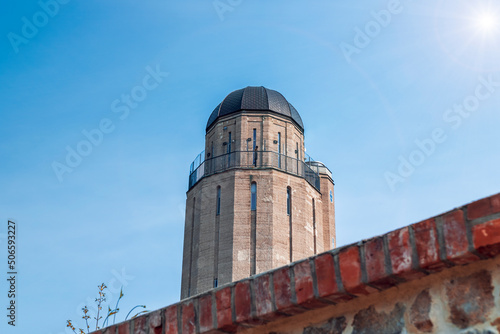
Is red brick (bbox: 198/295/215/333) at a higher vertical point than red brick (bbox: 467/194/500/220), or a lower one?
lower

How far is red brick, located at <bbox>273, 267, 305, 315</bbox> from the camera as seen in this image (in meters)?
3.32

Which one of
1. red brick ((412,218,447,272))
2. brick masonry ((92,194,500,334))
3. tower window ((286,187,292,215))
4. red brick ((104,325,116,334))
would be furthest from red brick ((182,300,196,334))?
tower window ((286,187,292,215))

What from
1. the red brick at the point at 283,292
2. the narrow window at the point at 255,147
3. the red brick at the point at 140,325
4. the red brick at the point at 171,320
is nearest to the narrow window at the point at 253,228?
the narrow window at the point at 255,147

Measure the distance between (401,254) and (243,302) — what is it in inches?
37.6

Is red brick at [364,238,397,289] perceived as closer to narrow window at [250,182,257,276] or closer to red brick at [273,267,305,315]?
red brick at [273,267,305,315]

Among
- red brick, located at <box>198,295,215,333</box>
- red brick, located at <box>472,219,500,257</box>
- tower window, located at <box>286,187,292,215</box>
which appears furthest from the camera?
tower window, located at <box>286,187,292,215</box>

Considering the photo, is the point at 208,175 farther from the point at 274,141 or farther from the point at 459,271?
the point at 459,271

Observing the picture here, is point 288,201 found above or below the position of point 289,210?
above

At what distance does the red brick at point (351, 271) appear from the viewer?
307 centimetres

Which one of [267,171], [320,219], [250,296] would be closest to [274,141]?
[267,171]

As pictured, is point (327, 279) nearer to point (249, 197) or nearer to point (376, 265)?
point (376, 265)

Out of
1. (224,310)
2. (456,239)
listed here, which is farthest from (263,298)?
(456,239)

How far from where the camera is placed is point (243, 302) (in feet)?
11.4

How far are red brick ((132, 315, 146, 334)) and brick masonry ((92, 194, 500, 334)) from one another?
38 centimetres
